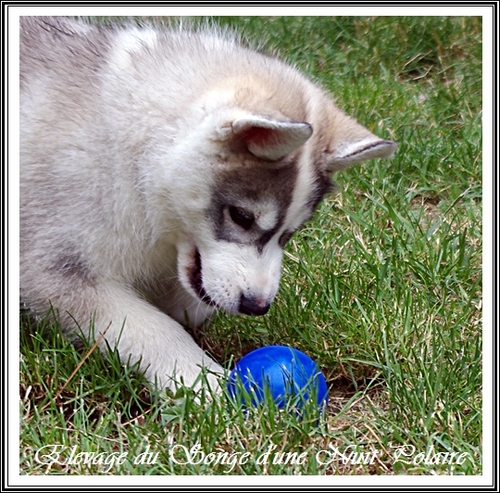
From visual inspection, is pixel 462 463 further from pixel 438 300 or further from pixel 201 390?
pixel 438 300

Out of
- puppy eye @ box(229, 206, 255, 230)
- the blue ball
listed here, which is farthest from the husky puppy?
the blue ball

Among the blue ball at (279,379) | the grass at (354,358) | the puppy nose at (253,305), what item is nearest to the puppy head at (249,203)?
the puppy nose at (253,305)

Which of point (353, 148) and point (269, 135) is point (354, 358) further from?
point (269, 135)

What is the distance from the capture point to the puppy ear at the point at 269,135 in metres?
3.15

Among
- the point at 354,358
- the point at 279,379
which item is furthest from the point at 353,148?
the point at 279,379

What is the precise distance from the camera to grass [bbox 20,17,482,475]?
3137 millimetres

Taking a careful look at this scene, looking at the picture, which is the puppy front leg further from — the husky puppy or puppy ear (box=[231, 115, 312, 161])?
puppy ear (box=[231, 115, 312, 161])

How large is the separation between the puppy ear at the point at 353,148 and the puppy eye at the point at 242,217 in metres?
0.46

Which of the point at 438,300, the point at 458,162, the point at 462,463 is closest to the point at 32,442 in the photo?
the point at 462,463

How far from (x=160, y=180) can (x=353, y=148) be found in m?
0.80

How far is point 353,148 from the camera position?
11.9 ft

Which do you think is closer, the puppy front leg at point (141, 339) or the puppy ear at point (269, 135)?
the puppy ear at point (269, 135)

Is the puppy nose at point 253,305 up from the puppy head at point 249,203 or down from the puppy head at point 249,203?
down

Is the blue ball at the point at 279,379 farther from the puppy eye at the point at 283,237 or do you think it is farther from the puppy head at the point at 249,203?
the puppy eye at the point at 283,237
